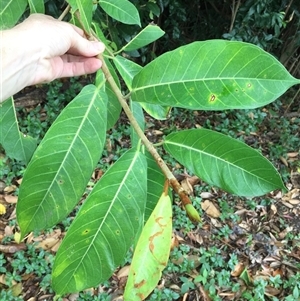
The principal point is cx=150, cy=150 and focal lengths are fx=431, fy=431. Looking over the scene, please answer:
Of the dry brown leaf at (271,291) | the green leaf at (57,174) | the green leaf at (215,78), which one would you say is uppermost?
the green leaf at (215,78)

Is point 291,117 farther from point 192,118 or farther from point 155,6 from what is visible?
point 155,6

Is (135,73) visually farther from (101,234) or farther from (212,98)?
(101,234)

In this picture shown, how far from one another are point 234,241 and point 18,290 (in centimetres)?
130

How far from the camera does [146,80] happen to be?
749 millimetres

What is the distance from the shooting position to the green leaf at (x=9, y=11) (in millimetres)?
996

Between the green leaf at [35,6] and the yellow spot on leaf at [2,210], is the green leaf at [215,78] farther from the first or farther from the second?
the yellow spot on leaf at [2,210]

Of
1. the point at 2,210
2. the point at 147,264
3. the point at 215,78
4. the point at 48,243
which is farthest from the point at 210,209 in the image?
the point at 147,264

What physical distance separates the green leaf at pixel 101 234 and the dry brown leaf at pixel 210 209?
2.16 m

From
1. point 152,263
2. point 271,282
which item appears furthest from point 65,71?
point 271,282

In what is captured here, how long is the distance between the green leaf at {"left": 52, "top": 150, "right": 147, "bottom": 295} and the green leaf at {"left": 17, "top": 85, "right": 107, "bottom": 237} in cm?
5

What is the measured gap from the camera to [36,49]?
0.86m

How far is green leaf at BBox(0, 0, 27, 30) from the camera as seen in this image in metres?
1.00

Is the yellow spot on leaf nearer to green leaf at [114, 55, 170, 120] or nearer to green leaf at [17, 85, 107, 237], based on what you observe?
green leaf at [114, 55, 170, 120]

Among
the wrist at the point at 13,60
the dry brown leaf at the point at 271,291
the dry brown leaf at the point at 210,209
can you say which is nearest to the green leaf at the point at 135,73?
the wrist at the point at 13,60
